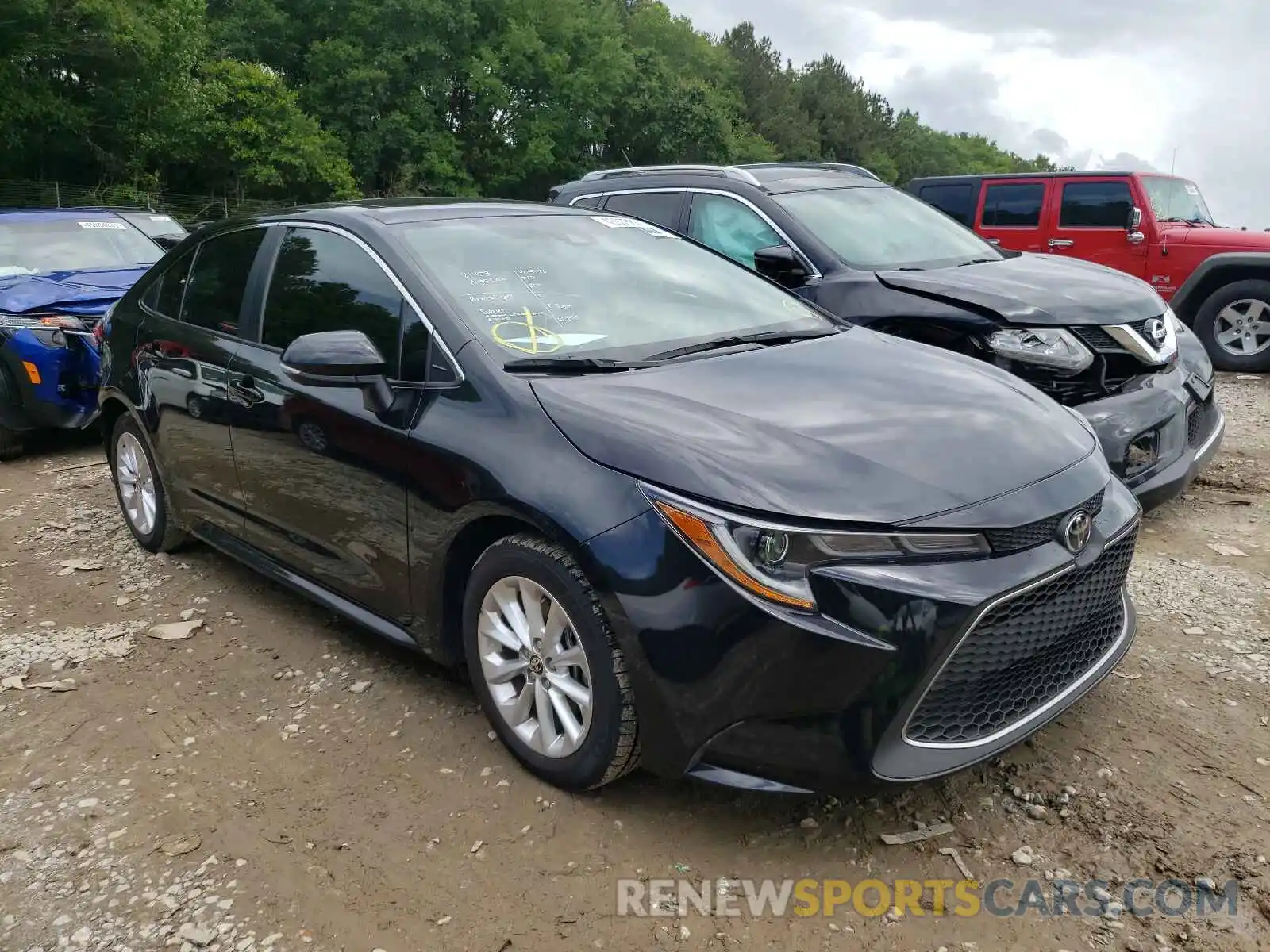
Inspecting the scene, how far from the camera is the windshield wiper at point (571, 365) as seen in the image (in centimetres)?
302

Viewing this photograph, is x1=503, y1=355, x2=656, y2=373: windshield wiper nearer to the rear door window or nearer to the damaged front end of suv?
the damaged front end of suv

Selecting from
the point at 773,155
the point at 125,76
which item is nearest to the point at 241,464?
the point at 125,76

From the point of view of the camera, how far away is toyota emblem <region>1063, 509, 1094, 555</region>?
102 inches

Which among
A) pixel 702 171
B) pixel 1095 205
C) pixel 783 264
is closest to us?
pixel 783 264

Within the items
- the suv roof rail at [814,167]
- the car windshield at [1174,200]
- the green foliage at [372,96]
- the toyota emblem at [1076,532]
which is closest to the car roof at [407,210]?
the toyota emblem at [1076,532]

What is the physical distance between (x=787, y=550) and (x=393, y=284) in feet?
5.51

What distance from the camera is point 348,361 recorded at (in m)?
3.09

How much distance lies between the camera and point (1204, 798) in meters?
2.77

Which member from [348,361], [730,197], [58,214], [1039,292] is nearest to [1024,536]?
[348,361]

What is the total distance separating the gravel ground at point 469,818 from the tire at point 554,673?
138 mm

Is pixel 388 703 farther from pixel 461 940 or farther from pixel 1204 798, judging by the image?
pixel 1204 798

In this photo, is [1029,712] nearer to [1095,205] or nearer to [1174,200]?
[1095,205]

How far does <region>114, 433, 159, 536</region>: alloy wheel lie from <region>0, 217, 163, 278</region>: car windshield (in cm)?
312

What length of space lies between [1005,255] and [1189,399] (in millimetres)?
1661
